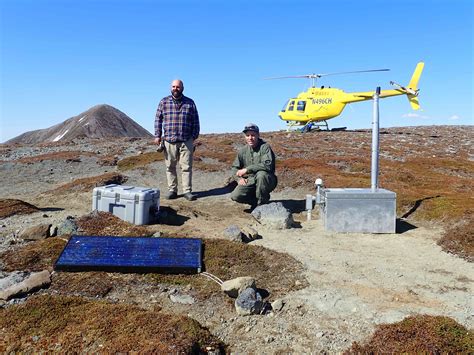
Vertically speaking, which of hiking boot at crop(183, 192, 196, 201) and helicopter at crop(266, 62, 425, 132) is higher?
helicopter at crop(266, 62, 425, 132)

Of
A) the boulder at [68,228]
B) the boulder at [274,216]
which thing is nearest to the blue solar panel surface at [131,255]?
the boulder at [68,228]

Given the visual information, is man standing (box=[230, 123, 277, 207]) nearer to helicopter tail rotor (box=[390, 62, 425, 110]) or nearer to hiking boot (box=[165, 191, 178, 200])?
hiking boot (box=[165, 191, 178, 200])

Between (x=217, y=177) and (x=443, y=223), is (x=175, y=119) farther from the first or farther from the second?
(x=443, y=223)

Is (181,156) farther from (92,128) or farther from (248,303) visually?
(92,128)

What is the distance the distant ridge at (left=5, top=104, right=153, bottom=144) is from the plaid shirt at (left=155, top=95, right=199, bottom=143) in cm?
11928

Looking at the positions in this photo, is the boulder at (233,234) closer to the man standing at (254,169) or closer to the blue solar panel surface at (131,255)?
the blue solar panel surface at (131,255)

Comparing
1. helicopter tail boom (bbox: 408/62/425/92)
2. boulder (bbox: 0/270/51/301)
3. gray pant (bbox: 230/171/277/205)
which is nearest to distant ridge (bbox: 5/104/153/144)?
helicopter tail boom (bbox: 408/62/425/92)

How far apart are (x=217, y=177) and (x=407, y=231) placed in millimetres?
8618

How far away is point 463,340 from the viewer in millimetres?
4121

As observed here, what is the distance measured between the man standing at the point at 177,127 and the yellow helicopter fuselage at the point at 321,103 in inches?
1344

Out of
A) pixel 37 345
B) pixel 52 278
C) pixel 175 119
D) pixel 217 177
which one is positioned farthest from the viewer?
pixel 217 177

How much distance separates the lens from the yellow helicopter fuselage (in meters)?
42.7

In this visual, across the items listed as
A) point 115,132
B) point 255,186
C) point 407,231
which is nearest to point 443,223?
point 407,231

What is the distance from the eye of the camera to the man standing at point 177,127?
35.6ft
